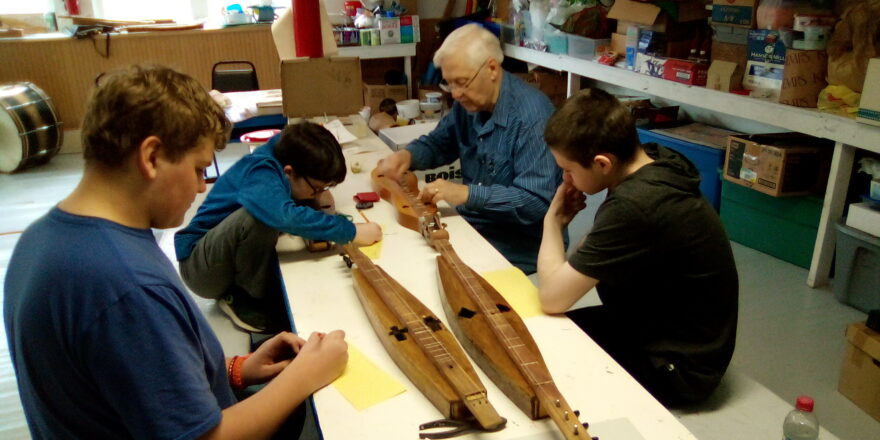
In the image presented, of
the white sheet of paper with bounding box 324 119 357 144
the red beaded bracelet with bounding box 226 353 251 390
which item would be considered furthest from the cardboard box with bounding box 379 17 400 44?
the red beaded bracelet with bounding box 226 353 251 390

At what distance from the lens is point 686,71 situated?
12.0ft

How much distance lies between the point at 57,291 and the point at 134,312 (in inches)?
4.1

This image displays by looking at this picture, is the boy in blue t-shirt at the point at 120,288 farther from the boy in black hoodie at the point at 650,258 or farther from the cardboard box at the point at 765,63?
the cardboard box at the point at 765,63

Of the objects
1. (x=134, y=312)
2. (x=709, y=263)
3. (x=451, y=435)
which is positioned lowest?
(x=451, y=435)

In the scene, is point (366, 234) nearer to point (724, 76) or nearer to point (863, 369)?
point (863, 369)

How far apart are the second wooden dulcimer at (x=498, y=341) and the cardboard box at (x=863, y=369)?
1.38 meters

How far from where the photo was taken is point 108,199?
954 millimetres

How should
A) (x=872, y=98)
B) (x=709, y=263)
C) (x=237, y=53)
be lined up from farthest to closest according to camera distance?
(x=237, y=53)
(x=872, y=98)
(x=709, y=263)

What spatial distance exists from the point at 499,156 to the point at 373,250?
2.29ft

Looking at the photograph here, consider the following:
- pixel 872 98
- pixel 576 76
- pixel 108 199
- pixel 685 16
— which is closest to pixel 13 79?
pixel 576 76

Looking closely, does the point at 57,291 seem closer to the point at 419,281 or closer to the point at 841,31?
the point at 419,281

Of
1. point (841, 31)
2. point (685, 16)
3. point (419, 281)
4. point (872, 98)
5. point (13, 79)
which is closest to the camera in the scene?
point (419, 281)

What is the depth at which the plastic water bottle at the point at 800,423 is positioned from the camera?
4.54ft

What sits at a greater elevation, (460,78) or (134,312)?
(460,78)
